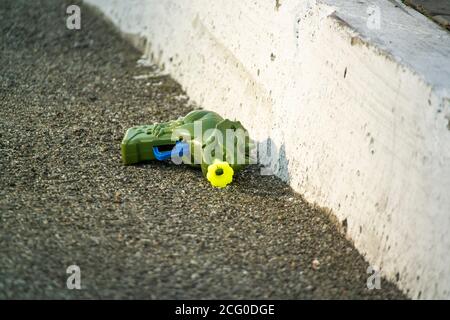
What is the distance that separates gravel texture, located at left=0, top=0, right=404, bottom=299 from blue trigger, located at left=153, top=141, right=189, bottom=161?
7 cm

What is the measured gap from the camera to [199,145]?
408 cm

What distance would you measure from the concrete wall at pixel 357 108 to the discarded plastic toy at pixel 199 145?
0.22 meters

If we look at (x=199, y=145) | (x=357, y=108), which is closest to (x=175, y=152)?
(x=199, y=145)

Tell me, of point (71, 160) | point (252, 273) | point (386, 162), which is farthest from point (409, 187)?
point (71, 160)

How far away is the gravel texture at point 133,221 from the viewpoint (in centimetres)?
311

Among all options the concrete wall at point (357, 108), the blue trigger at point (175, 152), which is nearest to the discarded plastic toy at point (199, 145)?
the blue trigger at point (175, 152)

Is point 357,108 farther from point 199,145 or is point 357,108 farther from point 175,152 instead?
point 175,152

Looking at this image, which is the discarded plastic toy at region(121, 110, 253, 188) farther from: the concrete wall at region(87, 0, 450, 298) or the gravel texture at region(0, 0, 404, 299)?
the concrete wall at region(87, 0, 450, 298)

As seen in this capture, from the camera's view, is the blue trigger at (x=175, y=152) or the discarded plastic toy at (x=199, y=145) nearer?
the discarded plastic toy at (x=199, y=145)

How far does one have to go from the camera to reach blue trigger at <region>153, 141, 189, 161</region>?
4180mm

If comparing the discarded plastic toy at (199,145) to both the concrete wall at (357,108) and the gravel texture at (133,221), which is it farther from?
the concrete wall at (357,108)

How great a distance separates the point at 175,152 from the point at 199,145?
0.17m

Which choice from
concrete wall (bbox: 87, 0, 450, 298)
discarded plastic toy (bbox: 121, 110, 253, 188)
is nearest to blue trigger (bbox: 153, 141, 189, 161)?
discarded plastic toy (bbox: 121, 110, 253, 188)

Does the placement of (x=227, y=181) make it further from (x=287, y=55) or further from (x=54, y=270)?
(x=54, y=270)
